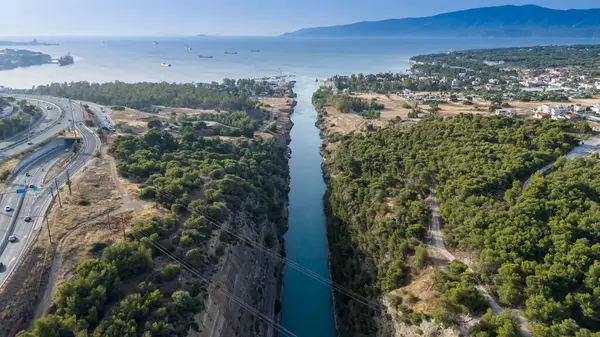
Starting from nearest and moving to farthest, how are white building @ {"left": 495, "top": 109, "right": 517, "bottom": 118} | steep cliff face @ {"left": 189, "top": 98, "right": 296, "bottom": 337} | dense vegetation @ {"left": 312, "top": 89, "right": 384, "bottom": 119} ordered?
1. steep cliff face @ {"left": 189, "top": 98, "right": 296, "bottom": 337}
2. white building @ {"left": 495, "top": 109, "right": 517, "bottom": 118}
3. dense vegetation @ {"left": 312, "top": 89, "right": 384, "bottom": 119}

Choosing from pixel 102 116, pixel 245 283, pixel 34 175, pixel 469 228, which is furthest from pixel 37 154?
pixel 469 228

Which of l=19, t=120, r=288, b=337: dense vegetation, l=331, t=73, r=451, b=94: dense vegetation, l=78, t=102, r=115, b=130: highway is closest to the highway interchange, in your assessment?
l=78, t=102, r=115, b=130: highway

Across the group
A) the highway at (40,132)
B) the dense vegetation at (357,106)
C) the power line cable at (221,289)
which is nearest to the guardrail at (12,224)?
the power line cable at (221,289)

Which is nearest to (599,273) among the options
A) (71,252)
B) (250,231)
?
(250,231)

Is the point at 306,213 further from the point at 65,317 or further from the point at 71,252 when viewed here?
the point at 65,317

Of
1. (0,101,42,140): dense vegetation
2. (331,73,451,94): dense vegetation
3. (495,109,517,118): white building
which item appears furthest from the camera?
(331,73,451,94): dense vegetation

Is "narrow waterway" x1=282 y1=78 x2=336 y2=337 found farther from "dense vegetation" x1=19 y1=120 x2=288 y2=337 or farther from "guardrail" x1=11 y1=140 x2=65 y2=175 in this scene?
"guardrail" x1=11 y1=140 x2=65 y2=175

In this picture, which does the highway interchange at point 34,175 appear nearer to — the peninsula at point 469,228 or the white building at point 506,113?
the peninsula at point 469,228
